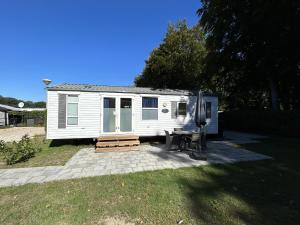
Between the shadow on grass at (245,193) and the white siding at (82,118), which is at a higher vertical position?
the white siding at (82,118)

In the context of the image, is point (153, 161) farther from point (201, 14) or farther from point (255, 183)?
point (201, 14)

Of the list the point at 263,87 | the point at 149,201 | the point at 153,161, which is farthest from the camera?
the point at 263,87

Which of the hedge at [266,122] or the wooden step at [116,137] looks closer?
the wooden step at [116,137]

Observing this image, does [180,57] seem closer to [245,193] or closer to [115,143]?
[115,143]

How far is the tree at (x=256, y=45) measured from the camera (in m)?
11.7

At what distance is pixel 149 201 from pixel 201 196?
41.4 inches

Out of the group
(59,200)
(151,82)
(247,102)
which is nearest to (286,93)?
(247,102)

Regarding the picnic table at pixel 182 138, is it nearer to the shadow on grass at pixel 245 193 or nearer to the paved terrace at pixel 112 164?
the paved terrace at pixel 112 164

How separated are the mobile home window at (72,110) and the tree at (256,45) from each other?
11.7m

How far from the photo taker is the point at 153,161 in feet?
20.2

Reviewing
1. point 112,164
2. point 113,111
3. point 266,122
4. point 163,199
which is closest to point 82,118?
point 113,111

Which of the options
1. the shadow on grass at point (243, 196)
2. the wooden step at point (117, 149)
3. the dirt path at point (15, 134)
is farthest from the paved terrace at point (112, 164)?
the dirt path at point (15, 134)

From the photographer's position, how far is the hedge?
38.2ft

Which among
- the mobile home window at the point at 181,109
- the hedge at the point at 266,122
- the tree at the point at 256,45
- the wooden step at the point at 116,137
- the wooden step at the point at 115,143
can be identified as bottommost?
the wooden step at the point at 115,143
